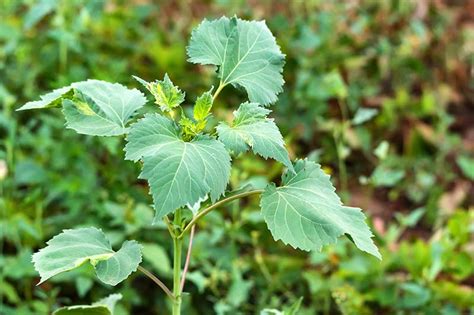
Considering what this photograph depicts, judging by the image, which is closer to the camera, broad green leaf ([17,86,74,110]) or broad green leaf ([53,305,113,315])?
broad green leaf ([17,86,74,110])

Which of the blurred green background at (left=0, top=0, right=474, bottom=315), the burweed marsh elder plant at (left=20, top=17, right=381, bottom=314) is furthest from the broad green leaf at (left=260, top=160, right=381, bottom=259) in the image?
the blurred green background at (left=0, top=0, right=474, bottom=315)

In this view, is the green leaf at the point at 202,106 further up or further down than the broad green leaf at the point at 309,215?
further up

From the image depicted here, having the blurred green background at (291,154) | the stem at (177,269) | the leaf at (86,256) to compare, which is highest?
the leaf at (86,256)

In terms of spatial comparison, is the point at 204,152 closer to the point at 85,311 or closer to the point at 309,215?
the point at 309,215

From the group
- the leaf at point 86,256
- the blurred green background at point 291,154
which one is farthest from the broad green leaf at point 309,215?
the blurred green background at point 291,154

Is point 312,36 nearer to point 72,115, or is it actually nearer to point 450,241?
point 450,241

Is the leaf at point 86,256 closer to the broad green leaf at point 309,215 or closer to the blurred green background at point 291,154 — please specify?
the broad green leaf at point 309,215

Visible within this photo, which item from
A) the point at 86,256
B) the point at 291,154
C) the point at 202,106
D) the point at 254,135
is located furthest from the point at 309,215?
the point at 291,154

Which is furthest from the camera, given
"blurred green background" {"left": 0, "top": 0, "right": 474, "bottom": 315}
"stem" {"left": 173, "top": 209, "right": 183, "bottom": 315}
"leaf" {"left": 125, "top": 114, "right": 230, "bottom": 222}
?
"blurred green background" {"left": 0, "top": 0, "right": 474, "bottom": 315}

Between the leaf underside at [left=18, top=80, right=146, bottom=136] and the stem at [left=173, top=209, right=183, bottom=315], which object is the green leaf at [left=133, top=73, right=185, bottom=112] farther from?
Result: the stem at [left=173, top=209, right=183, bottom=315]
